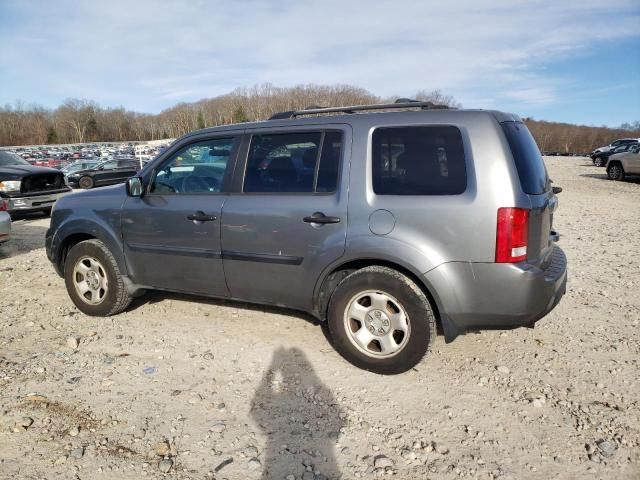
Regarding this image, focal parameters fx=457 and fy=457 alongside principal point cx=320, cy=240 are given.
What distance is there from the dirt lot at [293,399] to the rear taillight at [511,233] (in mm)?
983

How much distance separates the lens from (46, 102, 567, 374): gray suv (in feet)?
9.75

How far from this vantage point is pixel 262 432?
2.75 meters

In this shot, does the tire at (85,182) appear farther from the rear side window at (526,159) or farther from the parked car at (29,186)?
the rear side window at (526,159)

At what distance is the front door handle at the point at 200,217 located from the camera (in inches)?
150

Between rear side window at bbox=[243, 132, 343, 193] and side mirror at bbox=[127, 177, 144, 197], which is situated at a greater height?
rear side window at bbox=[243, 132, 343, 193]

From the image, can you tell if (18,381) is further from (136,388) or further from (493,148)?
(493,148)

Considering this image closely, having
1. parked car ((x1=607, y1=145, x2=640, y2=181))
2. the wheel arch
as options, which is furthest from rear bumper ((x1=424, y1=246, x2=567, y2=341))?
parked car ((x1=607, y1=145, x2=640, y2=181))

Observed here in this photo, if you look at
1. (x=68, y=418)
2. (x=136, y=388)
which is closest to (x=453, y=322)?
(x=136, y=388)

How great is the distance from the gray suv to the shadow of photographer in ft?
1.40

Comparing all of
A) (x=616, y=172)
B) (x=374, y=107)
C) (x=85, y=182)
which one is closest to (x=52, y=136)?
(x=85, y=182)

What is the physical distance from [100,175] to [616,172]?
2453 cm

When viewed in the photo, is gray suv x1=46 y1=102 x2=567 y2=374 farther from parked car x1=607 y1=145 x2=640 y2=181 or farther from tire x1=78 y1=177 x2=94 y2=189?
tire x1=78 y1=177 x2=94 y2=189

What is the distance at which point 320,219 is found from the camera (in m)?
3.35

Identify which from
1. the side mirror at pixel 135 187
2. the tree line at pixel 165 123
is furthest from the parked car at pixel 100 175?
the tree line at pixel 165 123
